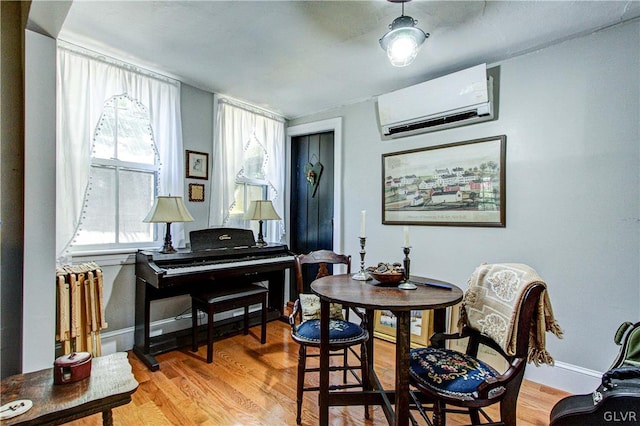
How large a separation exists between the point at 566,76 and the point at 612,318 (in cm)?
170

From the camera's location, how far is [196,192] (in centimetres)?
324

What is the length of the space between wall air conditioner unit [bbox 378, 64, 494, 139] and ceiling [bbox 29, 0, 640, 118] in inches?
5.4

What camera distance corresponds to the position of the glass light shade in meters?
1.93

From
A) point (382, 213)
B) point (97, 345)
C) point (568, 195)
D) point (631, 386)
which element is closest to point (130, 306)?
point (97, 345)

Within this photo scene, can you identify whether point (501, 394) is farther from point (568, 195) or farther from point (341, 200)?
point (341, 200)

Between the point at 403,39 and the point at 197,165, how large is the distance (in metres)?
2.26

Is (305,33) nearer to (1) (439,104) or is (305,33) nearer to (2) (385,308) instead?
(1) (439,104)

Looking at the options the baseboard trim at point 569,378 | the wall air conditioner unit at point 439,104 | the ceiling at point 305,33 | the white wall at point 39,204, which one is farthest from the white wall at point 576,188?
the white wall at point 39,204

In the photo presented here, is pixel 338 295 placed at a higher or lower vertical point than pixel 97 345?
higher

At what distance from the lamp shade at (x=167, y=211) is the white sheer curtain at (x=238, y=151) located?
1.91 feet

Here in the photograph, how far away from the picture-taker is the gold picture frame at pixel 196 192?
320 cm

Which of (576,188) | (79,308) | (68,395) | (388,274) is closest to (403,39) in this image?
(388,274)

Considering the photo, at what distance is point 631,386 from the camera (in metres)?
1.19

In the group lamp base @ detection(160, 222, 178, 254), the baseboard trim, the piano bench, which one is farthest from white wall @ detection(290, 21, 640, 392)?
lamp base @ detection(160, 222, 178, 254)
